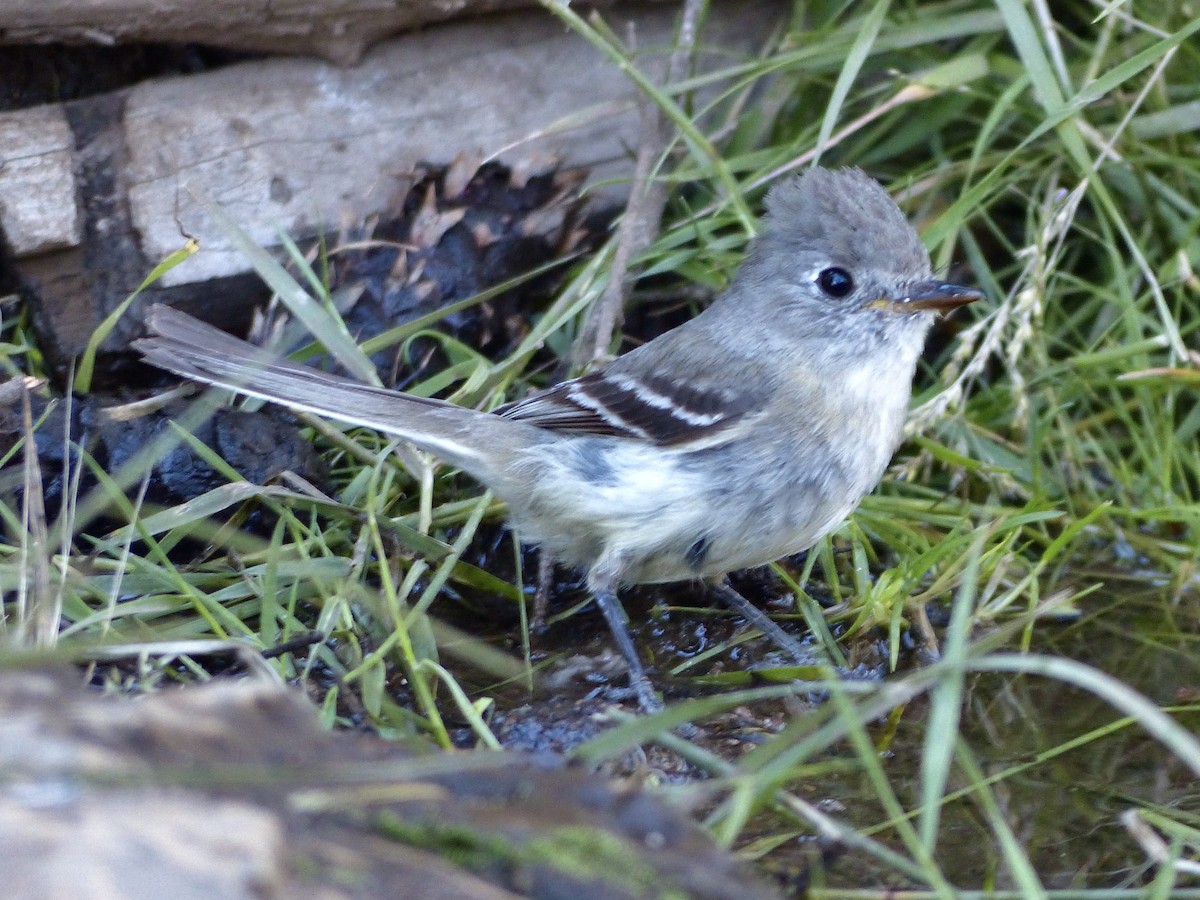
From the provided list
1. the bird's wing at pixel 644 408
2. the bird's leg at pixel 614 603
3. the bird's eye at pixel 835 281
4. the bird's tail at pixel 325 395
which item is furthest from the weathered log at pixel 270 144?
the bird's leg at pixel 614 603

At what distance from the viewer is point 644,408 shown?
3770mm

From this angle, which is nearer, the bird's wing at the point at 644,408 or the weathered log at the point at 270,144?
the bird's wing at the point at 644,408

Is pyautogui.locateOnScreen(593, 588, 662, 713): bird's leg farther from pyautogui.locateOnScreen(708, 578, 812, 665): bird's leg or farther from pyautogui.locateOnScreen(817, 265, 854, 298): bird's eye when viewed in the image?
pyautogui.locateOnScreen(817, 265, 854, 298): bird's eye

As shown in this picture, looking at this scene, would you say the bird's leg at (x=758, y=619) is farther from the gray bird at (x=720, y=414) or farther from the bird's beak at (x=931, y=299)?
the bird's beak at (x=931, y=299)

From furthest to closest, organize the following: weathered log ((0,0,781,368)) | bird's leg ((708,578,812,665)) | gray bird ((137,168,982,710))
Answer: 1. weathered log ((0,0,781,368))
2. bird's leg ((708,578,812,665))
3. gray bird ((137,168,982,710))

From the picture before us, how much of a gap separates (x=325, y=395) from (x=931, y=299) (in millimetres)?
1744

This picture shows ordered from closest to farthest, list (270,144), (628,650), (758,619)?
(628,650), (758,619), (270,144)

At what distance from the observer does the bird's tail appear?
3.74 m

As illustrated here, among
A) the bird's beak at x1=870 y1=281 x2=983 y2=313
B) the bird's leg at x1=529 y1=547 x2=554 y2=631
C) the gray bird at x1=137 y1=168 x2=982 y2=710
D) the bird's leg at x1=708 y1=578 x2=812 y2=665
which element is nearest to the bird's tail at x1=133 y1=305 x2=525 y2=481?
the gray bird at x1=137 y1=168 x2=982 y2=710

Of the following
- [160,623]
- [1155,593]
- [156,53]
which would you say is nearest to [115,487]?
[160,623]

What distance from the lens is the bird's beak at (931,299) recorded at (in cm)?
361

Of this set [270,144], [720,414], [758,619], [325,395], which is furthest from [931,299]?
[270,144]

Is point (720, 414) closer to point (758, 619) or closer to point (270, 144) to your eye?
point (758, 619)

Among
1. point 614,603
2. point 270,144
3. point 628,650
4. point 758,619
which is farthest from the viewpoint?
point 270,144
